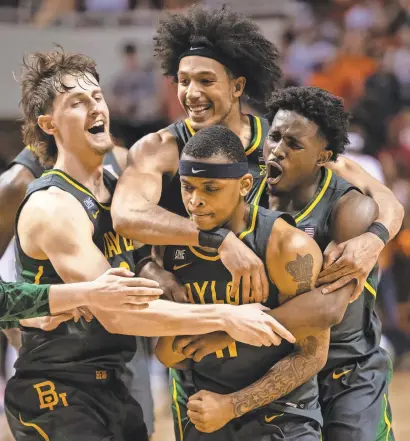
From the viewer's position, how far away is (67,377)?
4316 millimetres

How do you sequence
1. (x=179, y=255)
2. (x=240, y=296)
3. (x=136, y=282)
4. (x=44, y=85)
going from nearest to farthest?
1. (x=136, y=282)
2. (x=240, y=296)
3. (x=179, y=255)
4. (x=44, y=85)

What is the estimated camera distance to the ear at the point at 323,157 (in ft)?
14.0

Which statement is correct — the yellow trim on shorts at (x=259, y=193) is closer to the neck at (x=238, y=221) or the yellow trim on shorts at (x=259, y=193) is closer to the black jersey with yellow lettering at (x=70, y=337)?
the neck at (x=238, y=221)

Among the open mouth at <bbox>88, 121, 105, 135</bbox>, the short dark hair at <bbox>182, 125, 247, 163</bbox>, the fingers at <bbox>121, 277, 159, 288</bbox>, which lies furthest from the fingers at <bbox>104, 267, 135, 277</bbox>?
the open mouth at <bbox>88, 121, 105, 135</bbox>

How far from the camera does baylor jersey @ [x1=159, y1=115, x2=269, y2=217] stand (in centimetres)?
439

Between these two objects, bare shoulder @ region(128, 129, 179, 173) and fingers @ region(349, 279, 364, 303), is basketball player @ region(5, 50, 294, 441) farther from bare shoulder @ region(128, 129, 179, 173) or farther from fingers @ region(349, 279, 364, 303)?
fingers @ region(349, 279, 364, 303)

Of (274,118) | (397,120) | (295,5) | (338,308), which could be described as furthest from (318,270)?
(295,5)

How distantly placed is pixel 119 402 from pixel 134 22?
7.90 metres

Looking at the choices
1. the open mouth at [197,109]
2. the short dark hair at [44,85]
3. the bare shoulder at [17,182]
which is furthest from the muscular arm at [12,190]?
the open mouth at [197,109]

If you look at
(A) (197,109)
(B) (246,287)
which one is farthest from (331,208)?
(A) (197,109)

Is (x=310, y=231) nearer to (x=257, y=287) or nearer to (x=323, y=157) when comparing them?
(x=323, y=157)

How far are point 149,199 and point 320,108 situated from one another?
87cm

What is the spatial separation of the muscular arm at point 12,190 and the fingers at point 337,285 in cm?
231

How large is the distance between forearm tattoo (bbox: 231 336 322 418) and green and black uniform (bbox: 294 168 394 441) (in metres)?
0.53
